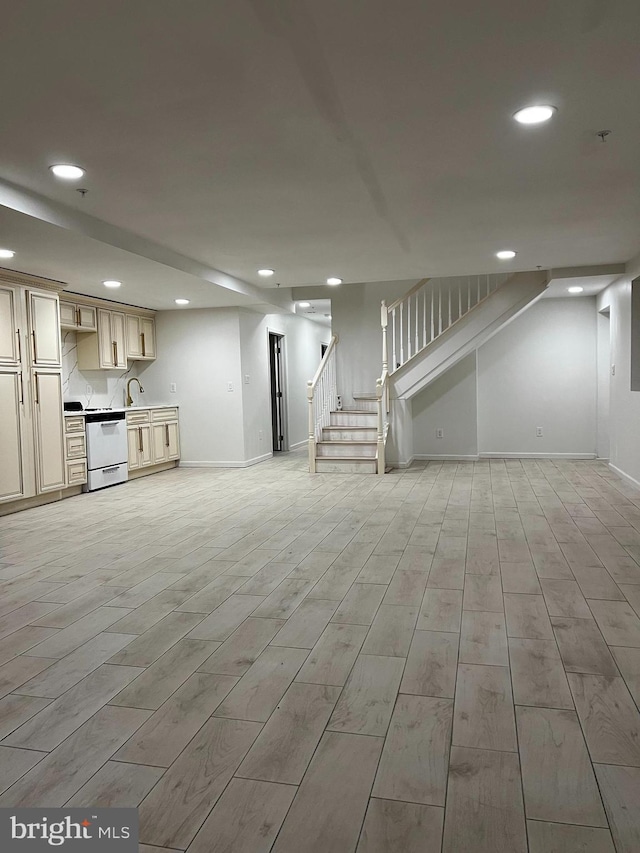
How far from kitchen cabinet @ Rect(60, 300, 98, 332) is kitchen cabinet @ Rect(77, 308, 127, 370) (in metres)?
0.13

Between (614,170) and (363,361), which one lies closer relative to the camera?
(614,170)

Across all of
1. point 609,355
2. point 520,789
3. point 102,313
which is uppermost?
point 102,313

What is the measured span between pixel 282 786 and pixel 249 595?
1.72 m

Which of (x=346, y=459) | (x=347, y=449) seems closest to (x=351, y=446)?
(x=347, y=449)

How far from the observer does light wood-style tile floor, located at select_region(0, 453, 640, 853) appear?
5.58 ft

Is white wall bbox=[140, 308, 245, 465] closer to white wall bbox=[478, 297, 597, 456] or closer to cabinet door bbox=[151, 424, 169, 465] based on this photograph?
cabinet door bbox=[151, 424, 169, 465]

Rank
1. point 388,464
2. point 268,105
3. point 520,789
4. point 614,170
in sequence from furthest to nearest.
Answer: point 388,464 → point 614,170 → point 268,105 → point 520,789

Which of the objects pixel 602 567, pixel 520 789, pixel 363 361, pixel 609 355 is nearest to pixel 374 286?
pixel 363 361

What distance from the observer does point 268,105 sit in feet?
9.28

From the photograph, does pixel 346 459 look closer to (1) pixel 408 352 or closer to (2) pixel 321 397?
(2) pixel 321 397

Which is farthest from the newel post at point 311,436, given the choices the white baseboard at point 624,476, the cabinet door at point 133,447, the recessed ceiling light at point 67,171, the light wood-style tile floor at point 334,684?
the recessed ceiling light at point 67,171

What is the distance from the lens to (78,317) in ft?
24.8

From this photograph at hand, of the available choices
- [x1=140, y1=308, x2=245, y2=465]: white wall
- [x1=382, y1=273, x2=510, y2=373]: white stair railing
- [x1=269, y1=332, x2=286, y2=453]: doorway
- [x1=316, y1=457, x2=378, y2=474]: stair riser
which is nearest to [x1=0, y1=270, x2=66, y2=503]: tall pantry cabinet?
[x1=140, y1=308, x2=245, y2=465]: white wall

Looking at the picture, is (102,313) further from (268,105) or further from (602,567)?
(602,567)
